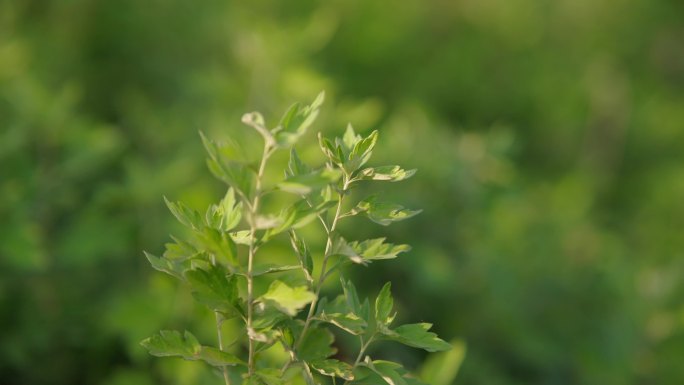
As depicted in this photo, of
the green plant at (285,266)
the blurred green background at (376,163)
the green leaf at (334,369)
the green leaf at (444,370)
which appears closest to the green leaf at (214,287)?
the green plant at (285,266)

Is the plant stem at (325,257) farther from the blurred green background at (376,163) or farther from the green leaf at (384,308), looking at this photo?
the blurred green background at (376,163)

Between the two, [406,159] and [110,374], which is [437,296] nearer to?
[406,159]

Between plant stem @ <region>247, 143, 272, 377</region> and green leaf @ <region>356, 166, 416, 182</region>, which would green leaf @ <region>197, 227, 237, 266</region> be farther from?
green leaf @ <region>356, 166, 416, 182</region>

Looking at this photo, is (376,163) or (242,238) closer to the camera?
(242,238)

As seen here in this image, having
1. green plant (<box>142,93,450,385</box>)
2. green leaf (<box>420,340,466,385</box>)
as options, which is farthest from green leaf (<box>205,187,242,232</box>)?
green leaf (<box>420,340,466,385</box>)

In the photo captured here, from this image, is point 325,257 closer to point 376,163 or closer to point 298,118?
point 298,118

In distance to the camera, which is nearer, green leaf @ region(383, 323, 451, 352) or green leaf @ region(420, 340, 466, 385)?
green leaf @ region(383, 323, 451, 352)

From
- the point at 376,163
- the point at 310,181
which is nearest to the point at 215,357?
the point at 310,181
